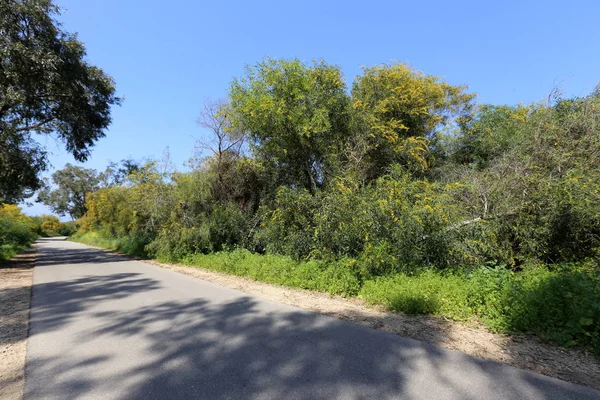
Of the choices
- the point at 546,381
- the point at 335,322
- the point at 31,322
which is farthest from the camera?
the point at 31,322

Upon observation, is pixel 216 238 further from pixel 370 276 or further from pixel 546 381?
pixel 546 381

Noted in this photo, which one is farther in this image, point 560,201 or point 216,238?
point 216,238

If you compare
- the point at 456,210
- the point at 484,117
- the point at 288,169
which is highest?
the point at 484,117

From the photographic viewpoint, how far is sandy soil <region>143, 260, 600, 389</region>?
11.7ft

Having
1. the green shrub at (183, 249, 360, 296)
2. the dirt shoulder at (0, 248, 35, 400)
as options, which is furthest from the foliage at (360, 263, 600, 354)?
the dirt shoulder at (0, 248, 35, 400)

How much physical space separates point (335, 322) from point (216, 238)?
9888 millimetres

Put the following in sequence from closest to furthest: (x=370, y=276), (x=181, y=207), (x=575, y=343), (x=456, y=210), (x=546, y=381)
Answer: (x=546, y=381), (x=575, y=343), (x=370, y=276), (x=456, y=210), (x=181, y=207)

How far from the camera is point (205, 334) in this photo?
4.75m

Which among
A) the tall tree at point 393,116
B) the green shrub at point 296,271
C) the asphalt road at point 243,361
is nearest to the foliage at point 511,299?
the green shrub at point 296,271

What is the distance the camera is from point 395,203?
803cm

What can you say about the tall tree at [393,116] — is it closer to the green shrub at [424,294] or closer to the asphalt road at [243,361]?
the green shrub at [424,294]

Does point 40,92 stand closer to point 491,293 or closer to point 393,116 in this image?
point 393,116

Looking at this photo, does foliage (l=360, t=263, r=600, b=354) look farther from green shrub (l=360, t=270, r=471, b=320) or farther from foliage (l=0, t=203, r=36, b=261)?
foliage (l=0, t=203, r=36, b=261)

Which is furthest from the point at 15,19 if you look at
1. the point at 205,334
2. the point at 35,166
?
the point at 205,334
